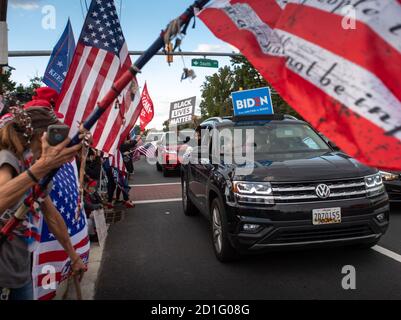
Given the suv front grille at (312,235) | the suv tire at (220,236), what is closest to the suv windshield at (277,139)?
the suv tire at (220,236)

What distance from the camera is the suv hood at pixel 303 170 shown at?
428 centimetres

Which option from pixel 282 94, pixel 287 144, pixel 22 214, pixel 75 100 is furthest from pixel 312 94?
pixel 287 144

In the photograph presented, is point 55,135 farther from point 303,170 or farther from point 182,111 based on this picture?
point 182,111

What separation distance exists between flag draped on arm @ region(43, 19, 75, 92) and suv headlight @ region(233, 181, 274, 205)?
214 inches

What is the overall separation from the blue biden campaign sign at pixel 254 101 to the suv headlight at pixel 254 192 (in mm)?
6896

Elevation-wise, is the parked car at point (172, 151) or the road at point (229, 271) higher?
the road at point (229, 271)

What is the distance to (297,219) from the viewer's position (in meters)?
4.16

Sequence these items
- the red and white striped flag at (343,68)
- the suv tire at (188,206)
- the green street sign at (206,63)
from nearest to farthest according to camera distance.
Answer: the red and white striped flag at (343,68) → the suv tire at (188,206) → the green street sign at (206,63)

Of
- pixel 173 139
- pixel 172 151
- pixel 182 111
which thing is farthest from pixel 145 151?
pixel 182 111

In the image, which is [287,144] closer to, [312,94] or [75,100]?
[75,100]

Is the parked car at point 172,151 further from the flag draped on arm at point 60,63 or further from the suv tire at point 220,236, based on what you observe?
the suv tire at point 220,236

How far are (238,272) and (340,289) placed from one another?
3.75ft

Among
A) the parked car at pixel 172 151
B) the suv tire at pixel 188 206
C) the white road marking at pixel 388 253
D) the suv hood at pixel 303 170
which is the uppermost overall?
the suv hood at pixel 303 170

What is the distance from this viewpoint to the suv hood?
428 centimetres
